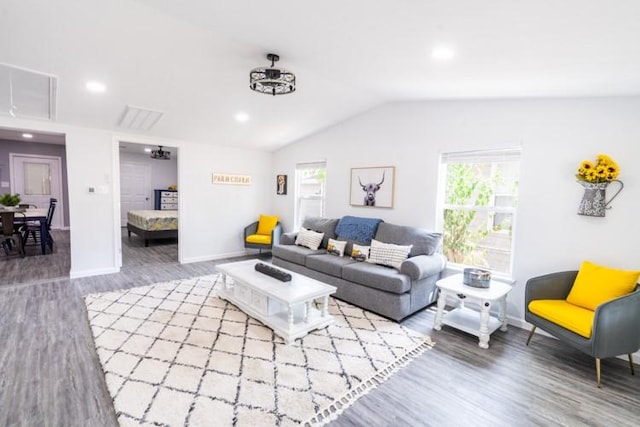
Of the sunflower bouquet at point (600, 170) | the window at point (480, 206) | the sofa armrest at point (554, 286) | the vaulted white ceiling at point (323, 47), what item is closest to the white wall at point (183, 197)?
the vaulted white ceiling at point (323, 47)

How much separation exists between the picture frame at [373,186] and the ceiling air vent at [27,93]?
3760 millimetres

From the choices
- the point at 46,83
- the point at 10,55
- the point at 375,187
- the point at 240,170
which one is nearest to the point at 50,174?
the point at 240,170

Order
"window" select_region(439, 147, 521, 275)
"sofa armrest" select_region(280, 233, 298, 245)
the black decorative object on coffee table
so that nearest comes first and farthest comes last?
the black decorative object on coffee table → "window" select_region(439, 147, 521, 275) → "sofa armrest" select_region(280, 233, 298, 245)

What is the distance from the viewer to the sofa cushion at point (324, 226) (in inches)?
181

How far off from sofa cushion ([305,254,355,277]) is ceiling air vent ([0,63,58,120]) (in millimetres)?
3420

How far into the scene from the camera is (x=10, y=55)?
2533 millimetres

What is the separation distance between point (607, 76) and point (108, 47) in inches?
158

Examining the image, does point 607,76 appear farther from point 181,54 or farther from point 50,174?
point 50,174

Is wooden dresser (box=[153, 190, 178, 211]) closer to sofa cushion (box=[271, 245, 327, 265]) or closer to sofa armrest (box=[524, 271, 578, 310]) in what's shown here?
sofa cushion (box=[271, 245, 327, 265])

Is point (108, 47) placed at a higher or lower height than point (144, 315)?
higher

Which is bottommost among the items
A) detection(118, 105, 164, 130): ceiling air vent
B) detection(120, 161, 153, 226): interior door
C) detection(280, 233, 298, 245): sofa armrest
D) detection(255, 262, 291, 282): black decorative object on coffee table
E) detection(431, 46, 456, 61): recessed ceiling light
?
detection(255, 262, 291, 282): black decorative object on coffee table

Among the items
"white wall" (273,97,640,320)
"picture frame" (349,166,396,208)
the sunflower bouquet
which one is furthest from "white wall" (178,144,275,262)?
the sunflower bouquet

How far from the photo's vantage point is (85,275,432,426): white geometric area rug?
71.7 inches

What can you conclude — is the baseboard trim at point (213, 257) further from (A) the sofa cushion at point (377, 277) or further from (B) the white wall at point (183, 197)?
(A) the sofa cushion at point (377, 277)
